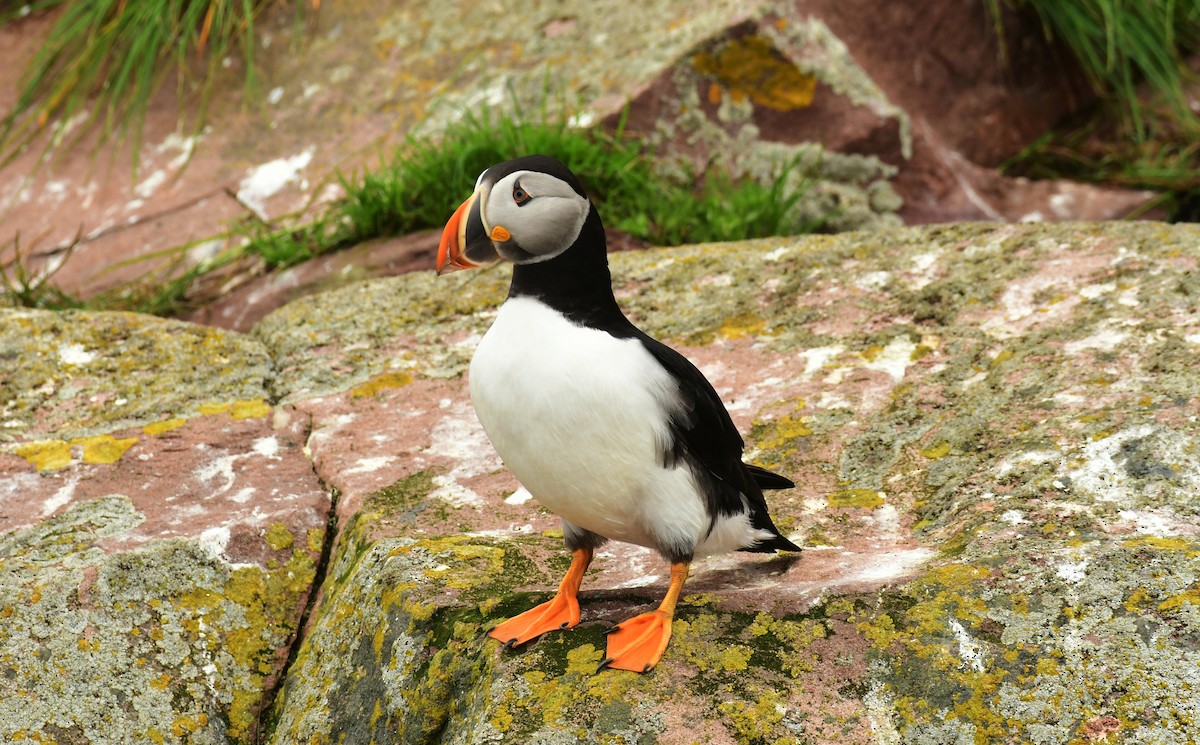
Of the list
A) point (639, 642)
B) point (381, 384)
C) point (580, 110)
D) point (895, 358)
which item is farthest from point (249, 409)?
point (580, 110)

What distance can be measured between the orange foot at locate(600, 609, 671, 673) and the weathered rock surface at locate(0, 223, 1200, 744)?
38 millimetres

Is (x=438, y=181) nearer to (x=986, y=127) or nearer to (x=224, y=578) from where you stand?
(x=224, y=578)

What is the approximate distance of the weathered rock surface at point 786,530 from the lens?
244cm

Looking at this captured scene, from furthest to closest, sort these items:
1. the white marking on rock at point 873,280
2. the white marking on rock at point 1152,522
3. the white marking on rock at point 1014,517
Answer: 1. the white marking on rock at point 873,280
2. the white marking on rock at point 1014,517
3. the white marking on rock at point 1152,522

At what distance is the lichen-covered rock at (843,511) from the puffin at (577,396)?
0.58 feet

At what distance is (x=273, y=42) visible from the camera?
7531mm

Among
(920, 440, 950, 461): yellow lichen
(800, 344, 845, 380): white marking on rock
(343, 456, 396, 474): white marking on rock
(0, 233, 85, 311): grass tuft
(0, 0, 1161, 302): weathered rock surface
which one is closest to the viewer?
(920, 440, 950, 461): yellow lichen

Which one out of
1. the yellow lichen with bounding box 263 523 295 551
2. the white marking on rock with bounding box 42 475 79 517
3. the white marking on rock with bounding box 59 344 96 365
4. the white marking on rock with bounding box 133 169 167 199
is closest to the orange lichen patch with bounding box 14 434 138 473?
the white marking on rock with bounding box 42 475 79 517

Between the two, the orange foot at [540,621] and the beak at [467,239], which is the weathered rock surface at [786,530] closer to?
the orange foot at [540,621]

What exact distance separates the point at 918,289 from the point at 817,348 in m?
0.53

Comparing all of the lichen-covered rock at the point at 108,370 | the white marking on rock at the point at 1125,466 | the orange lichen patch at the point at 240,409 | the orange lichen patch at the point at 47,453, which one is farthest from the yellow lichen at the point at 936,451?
the orange lichen patch at the point at 47,453

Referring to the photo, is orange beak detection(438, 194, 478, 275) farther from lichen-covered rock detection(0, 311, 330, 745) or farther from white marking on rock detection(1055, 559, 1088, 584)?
white marking on rock detection(1055, 559, 1088, 584)

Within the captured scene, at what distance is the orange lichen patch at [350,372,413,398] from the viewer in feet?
14.0

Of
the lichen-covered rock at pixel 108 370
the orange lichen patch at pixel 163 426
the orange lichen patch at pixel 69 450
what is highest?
the lichen-covered rock at pixel 108 370
